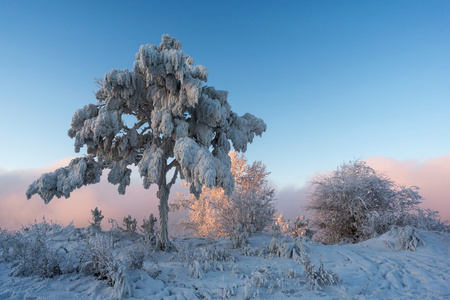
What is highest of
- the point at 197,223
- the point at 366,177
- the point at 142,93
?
the point at 142,93

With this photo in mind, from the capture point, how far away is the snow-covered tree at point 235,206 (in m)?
10.8

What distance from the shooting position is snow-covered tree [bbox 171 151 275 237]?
10.8 m

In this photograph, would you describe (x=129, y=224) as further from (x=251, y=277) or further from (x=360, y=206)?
(x=360, y=206)

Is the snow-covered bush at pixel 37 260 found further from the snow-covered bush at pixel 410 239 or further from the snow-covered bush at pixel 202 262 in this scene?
the snow-covered bush at pixel 410 239

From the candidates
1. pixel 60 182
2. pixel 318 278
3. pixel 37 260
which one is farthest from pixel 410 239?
pixel 60 182

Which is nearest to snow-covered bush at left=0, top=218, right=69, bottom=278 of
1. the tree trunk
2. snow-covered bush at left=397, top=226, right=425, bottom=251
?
the tree trunk

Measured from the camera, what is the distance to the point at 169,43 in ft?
34.7

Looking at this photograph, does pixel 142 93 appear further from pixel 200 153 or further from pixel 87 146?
pixel 200 153

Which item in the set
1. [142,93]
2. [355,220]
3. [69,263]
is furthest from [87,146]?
[355,220]

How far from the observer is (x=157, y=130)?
8961 millimetres

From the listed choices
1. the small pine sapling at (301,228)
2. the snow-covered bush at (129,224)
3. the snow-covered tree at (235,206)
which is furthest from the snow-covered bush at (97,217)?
the small pine sapling at (301,228)

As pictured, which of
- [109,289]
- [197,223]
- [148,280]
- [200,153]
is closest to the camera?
[109,289]

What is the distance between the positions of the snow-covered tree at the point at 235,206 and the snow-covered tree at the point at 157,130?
1.98 meters

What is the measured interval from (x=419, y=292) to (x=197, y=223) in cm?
1501
